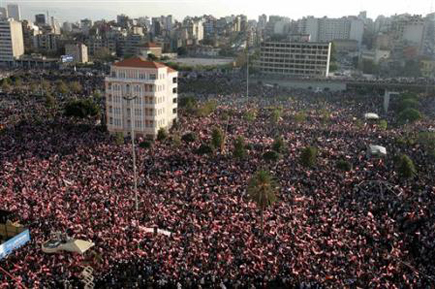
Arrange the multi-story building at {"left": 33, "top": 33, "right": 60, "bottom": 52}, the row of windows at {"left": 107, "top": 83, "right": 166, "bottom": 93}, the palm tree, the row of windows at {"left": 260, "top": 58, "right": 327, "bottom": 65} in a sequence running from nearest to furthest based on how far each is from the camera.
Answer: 1. the palm tree
2. the row of windows at {"left": 107, "top": 83, "right": 166, "bottom": 93}
3. the row of windows at {"left": 260, "top": 58, "right": 327, "bottom": 65}
4. the multi-story building at {"left": 33, "top": 33, "right": 60, "bottom": 52}

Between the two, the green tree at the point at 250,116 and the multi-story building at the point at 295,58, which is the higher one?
the multi-story building at the point at 295,58

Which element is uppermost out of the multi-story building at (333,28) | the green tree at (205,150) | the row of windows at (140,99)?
the multi-story building at (333,28)

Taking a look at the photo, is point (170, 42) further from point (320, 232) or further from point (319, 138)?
point (320, 232)

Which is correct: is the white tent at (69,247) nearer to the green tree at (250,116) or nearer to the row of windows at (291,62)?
the green tree at (250,116)

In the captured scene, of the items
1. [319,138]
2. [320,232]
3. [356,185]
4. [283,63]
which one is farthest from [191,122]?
[283,63]

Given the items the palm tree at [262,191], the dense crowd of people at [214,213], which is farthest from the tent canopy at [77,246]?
the palm tree at [262,191]

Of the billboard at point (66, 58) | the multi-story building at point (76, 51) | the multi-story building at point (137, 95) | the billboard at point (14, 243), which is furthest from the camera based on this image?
the multi-story building at point (76, 51)

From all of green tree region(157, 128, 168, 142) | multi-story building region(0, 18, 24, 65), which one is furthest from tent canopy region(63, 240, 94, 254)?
A: multi-story building region(0, 18, 24, 65)

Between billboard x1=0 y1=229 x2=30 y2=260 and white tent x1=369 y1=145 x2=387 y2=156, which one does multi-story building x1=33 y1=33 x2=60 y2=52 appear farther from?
billboard x1=0 y1=229 x2=30 y2=260
